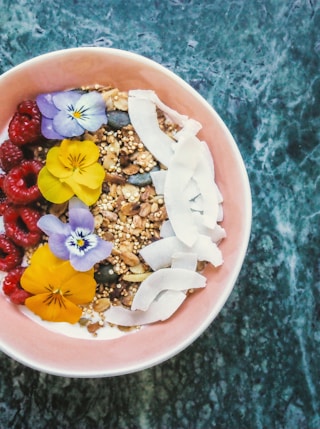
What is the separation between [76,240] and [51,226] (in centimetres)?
4

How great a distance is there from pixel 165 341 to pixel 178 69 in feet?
1.47

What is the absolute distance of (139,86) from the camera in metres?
1.00

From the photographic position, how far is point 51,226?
0.94m

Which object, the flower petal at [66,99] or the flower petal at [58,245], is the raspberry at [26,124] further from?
the flower petal at [58,245]

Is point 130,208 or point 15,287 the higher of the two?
point 130,208

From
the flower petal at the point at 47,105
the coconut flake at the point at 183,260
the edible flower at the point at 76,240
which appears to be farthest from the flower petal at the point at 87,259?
the flower petal at the point at 47,105

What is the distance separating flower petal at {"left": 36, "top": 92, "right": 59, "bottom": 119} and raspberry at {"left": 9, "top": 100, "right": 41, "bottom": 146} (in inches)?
0.4

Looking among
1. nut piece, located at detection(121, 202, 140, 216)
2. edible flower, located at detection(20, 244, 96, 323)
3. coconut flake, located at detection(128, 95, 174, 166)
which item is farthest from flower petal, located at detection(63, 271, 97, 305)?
coconut flake, located at detection(128, 95, 174, 166)

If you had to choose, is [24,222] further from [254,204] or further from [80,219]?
[254,204]

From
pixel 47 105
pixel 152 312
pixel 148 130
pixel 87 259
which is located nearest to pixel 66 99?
pixel 47 105

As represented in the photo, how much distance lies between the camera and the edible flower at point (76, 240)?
0.93 m

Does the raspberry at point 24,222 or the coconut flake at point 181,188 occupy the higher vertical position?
the coconut flake at point 181,188

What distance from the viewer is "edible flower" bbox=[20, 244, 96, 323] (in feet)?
3.11

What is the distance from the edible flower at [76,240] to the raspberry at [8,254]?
62mm
